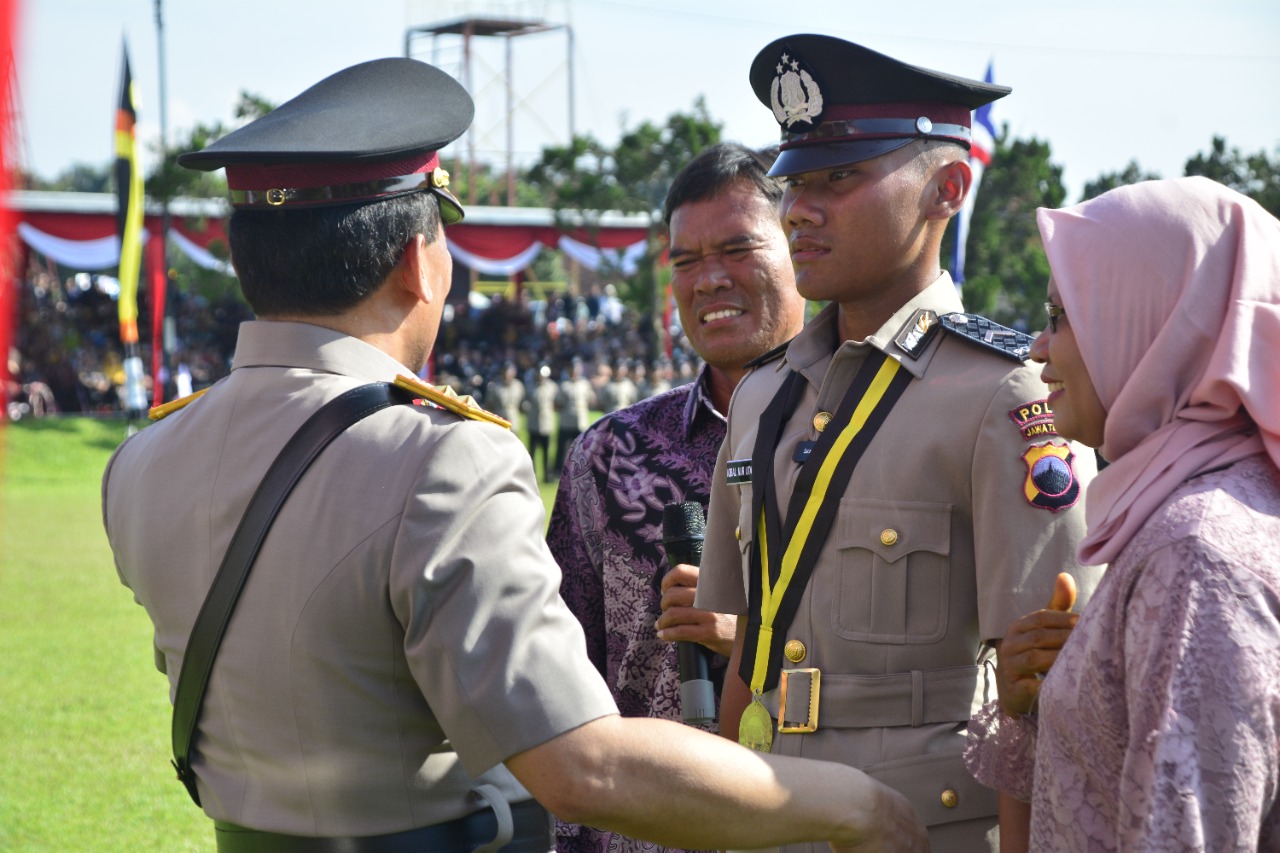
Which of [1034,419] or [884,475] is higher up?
[1034,419]

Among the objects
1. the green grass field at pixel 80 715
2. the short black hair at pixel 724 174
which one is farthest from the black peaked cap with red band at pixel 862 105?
the green grass field at pixel 80 715

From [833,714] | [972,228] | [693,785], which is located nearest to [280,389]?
[693,785]

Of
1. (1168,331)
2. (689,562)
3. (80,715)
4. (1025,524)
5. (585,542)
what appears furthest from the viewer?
(80,715)

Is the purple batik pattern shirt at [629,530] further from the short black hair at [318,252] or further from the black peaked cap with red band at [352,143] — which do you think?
the short black hair at [318,252]

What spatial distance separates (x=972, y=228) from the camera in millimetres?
27844

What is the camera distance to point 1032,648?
6.57 feet

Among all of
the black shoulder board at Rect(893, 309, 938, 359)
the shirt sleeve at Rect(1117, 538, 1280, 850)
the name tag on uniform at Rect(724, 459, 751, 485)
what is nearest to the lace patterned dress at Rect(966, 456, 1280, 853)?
the shirt sleeve at Rect(1117, 538, 1280, 850)

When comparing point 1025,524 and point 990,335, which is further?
point 990,335

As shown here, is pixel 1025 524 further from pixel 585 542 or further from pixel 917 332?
pixel 585 542

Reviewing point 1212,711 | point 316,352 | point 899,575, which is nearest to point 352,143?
point 316,352

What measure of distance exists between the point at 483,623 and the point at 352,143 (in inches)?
30.3

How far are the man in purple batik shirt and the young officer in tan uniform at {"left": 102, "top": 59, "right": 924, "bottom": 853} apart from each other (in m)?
1.39

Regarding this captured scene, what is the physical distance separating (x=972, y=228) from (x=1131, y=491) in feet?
89.0

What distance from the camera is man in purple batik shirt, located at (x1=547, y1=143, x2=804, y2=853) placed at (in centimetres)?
347
